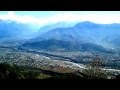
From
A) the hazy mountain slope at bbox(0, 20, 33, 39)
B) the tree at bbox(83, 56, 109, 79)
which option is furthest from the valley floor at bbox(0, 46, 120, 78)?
the hazy mountain slope at bbox(0, 20, 33, 39)

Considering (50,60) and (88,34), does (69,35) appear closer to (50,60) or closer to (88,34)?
(88,34)

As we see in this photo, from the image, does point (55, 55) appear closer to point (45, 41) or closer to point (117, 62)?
point (45, 41)

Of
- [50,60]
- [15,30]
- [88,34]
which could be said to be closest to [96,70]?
[88,34]

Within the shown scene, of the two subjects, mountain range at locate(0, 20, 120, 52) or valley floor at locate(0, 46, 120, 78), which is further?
mountain range at locate(0, 20, 120, 52)

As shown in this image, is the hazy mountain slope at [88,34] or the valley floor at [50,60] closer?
the valley floor at [50,60]

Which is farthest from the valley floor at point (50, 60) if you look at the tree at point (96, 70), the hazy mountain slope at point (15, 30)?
the hazy mountain slope at point (15, 30)

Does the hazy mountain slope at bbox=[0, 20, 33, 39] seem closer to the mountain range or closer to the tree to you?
the mountain range

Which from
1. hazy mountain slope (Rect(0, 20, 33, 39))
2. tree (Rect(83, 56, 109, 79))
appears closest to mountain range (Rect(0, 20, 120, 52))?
hazy mountain slope (Rect(0, 20, 33, 39))

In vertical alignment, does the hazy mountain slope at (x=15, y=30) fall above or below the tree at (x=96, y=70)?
above

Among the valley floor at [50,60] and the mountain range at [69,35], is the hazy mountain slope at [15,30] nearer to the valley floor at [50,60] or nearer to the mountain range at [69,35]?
the mountain range at [69,35]

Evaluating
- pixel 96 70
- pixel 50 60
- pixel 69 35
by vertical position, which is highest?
pixel 69 35

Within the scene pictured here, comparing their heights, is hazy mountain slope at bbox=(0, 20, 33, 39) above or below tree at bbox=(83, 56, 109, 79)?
above
